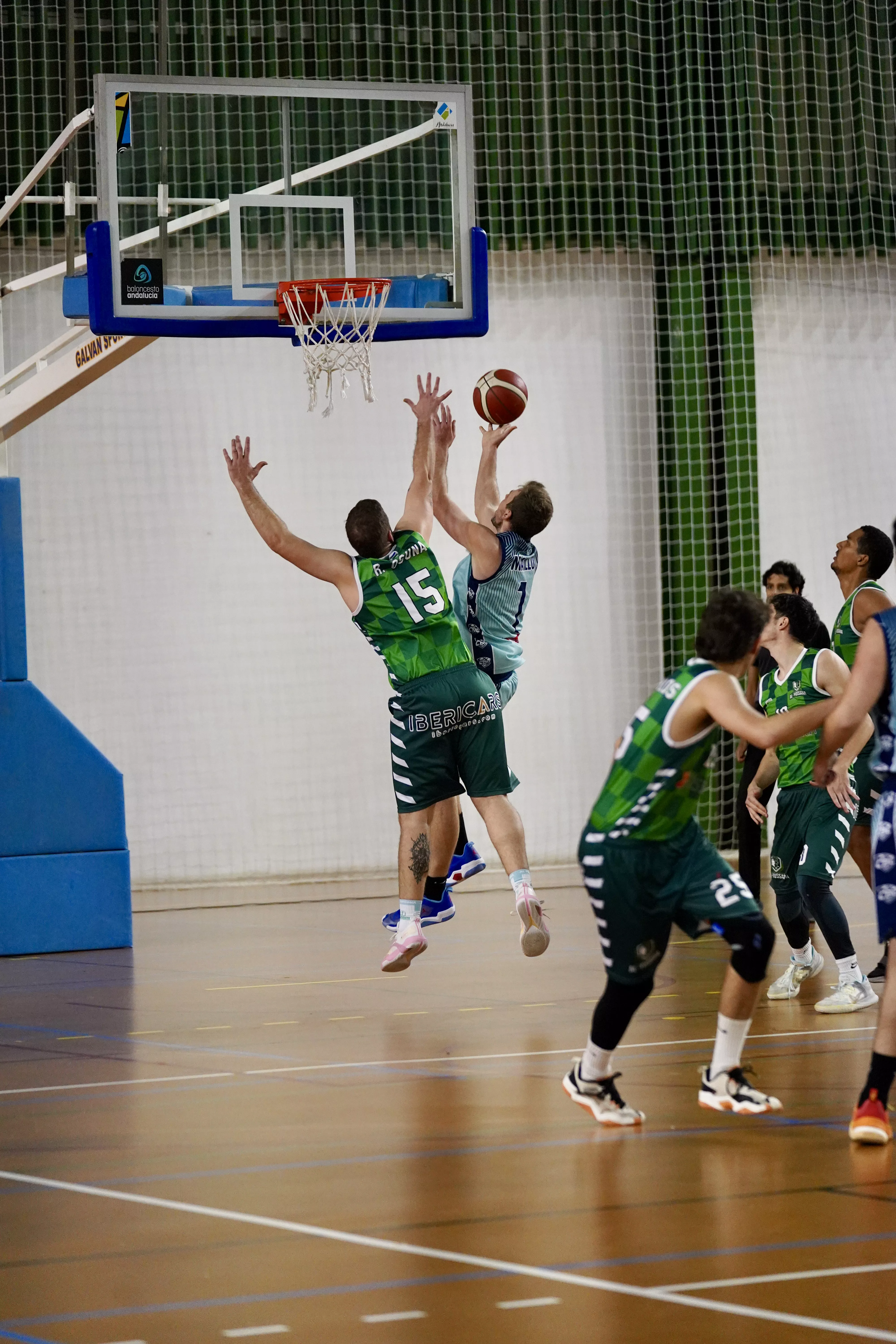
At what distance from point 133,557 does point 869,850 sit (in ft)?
20.1

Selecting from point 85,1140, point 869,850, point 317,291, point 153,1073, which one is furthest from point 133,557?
point 85,1140

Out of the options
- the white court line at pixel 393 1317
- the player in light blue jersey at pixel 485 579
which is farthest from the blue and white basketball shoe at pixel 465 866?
the white court line at pixel 393 1317

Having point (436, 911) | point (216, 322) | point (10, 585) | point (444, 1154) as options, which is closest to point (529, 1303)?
point (444, 1154)

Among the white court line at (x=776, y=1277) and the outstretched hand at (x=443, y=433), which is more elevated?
the outstretched hand at (x=443, y=433)

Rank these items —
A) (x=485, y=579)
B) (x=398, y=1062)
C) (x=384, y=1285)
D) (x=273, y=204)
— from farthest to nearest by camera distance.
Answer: (x=273, y=204) → (x=485, y=579) → (x=398, y=1062) → (x=384, y=1285)

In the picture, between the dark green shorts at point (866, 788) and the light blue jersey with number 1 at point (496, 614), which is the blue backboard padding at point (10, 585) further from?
the dark green shorts at point (866, 788)

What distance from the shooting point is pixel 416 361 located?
12.9 m

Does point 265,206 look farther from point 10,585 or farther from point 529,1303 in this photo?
point 529,1303

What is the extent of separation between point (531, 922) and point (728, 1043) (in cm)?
220

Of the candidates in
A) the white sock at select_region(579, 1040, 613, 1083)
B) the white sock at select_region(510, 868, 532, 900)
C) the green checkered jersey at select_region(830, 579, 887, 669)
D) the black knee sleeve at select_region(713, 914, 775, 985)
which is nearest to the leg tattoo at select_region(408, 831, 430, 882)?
the white sock at select_region(510, 868, 532, 900)

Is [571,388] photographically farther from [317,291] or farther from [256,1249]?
[256,1249]

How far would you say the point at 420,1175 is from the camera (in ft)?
14.3

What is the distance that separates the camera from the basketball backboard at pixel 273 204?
8.13m

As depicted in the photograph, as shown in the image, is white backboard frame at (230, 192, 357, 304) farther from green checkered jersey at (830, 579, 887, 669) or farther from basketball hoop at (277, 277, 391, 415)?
green checkered jersey at (830, 579, 887, 669)
